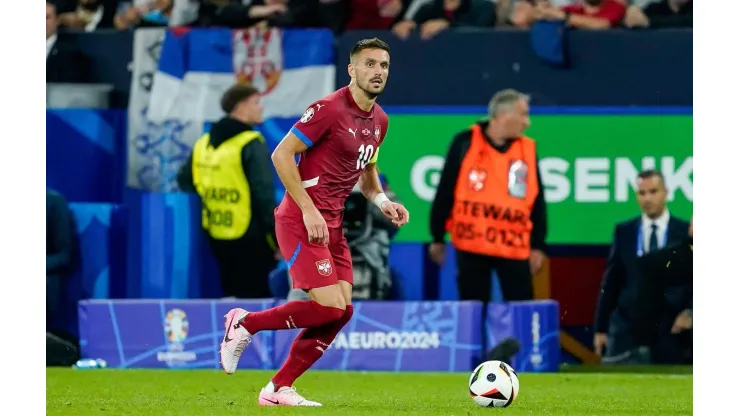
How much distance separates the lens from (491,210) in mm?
10992

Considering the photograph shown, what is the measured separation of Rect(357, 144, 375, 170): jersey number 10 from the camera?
7551 mm

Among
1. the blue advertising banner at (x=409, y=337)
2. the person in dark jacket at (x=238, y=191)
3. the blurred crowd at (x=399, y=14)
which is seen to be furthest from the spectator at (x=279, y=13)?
the blue advertising banner at (x=409, y=337)

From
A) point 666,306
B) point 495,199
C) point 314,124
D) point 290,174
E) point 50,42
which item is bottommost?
point 666,306

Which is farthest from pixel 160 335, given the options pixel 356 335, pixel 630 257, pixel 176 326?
pixel 630 257

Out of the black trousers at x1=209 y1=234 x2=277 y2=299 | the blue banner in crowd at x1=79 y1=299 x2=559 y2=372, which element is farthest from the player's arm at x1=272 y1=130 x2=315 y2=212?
the black trousers at x1=209 y1=234 x2=277 y2=299

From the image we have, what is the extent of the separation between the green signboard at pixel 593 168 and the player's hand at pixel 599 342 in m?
0.82

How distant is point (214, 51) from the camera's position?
39.4ft

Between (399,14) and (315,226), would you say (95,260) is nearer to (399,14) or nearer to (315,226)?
(399,14)

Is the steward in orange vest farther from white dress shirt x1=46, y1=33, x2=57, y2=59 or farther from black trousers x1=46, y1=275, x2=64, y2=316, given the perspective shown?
white dress shirt x1=46, y1=33, x2=57, y2=59

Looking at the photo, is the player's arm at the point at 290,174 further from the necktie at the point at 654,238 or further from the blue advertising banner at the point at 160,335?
the necktie at the point at 654,238

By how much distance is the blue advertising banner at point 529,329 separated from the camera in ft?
34.5

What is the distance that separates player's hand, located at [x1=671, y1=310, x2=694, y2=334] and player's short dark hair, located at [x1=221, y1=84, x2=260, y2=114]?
340 centimetres

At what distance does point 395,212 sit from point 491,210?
3541 mm
